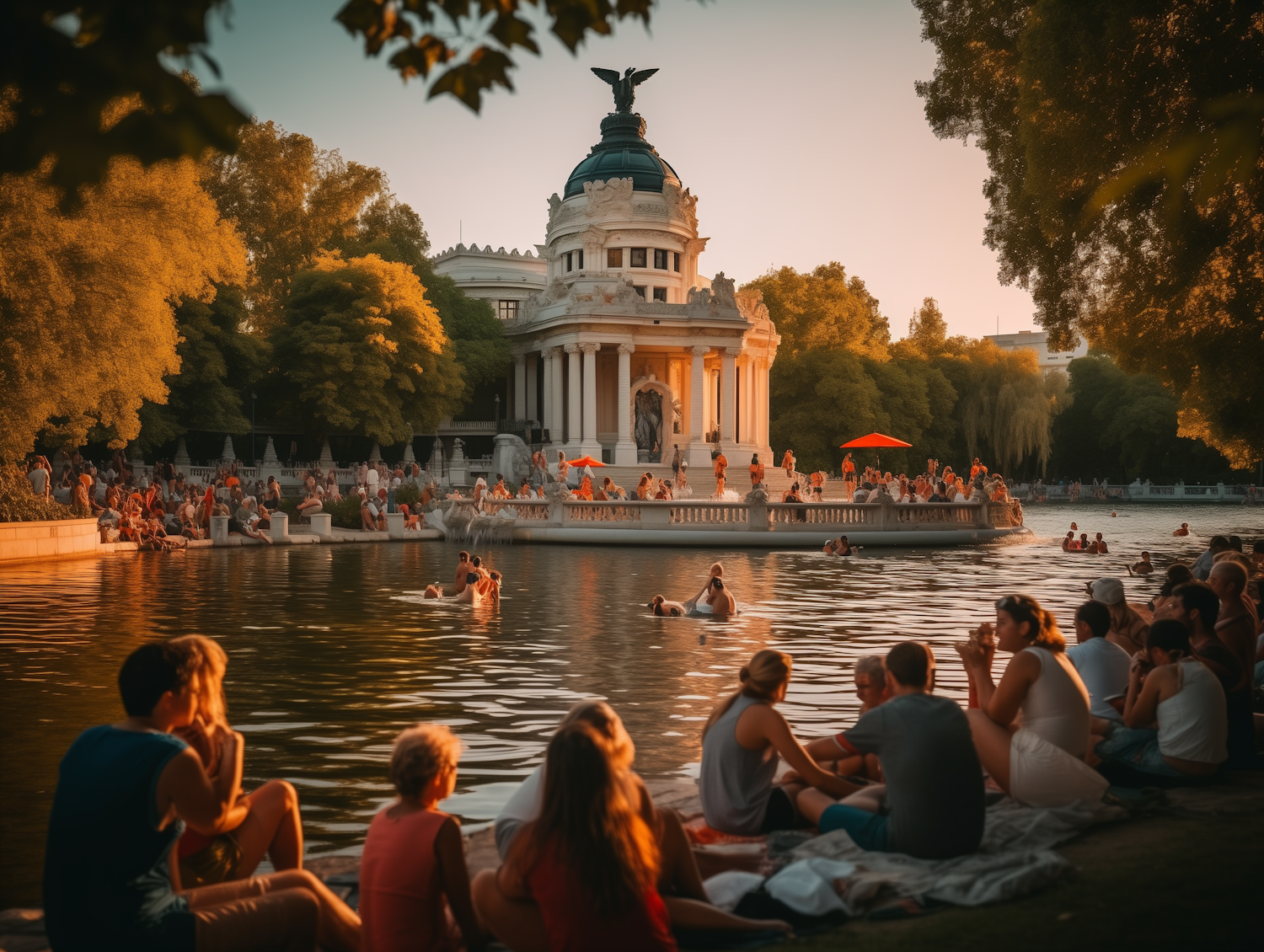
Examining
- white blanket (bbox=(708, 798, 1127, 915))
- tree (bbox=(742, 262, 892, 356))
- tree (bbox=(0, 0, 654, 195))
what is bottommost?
white blanket (bbox=(708, 798, 1127, 915))

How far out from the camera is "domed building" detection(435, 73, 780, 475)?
216 feet

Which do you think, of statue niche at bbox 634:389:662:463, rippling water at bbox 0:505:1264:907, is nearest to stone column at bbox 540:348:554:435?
statue niche at bbox 634:389:662:463

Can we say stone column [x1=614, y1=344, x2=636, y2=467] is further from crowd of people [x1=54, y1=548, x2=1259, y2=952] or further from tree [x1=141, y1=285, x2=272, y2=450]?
crowd of people [x1=54, y1=548, x2=1259, y2=952]

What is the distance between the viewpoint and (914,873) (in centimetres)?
616

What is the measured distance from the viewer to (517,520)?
40438 mm

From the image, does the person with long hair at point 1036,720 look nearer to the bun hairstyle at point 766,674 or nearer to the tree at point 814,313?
the bun hairstyle at point 766,674

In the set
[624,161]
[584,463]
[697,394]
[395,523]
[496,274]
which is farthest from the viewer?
[496,274]

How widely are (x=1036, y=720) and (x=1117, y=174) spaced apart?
11351mm

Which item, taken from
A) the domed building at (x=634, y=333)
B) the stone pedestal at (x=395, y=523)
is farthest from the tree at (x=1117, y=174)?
the domed building at (x=634, y=333)

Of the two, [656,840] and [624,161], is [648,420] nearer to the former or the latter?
[624,161]

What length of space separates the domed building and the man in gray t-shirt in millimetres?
54875

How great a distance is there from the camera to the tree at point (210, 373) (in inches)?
1911

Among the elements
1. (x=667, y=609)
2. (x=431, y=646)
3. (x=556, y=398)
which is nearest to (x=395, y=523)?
(x=667, y=609)

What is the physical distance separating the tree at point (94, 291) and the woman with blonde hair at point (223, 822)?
2270cm
